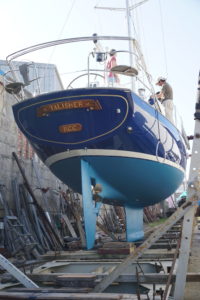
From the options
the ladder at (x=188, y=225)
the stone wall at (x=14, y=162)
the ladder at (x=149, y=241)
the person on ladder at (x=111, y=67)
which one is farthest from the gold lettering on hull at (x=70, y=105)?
the ladder at (x=149, y=241)

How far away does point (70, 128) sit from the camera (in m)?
5.30

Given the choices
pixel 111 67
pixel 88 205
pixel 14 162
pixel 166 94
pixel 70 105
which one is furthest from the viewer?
pixel 166 94

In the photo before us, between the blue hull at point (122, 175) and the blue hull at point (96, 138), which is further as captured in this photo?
the blue hull at point (122, 175)

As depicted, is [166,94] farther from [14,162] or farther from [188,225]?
[188,225]

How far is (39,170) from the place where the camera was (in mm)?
7770

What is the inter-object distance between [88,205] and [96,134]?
3.64 feet

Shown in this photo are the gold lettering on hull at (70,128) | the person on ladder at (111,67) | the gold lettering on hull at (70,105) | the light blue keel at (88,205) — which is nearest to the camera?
the light blue keel at (88,205)

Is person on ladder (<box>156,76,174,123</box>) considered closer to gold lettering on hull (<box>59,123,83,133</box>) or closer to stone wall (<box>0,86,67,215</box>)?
gold lettering on hull (<box>59,123,83,133</box>)

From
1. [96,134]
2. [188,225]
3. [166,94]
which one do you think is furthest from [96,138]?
[166,94]

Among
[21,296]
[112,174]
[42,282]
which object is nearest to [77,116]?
[112,174]

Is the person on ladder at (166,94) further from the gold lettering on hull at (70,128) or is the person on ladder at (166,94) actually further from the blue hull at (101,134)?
the gold lettering on hull at (70,128)

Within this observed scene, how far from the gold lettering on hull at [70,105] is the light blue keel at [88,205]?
88 cm

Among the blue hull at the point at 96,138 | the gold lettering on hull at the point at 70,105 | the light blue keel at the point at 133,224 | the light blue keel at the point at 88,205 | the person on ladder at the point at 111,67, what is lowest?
the light blue keel at the point at 133,224

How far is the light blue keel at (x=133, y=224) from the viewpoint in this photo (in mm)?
6445
